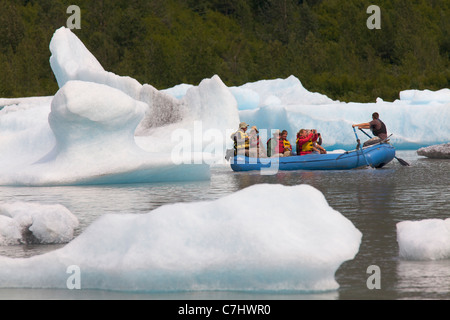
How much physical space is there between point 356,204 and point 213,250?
19.5 feet

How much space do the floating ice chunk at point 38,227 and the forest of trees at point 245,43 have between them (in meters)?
29.5

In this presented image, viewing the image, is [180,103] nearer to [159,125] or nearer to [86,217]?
[159,125]

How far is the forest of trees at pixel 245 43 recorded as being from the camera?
42.0 meters

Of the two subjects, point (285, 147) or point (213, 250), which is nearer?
point (213, 250)

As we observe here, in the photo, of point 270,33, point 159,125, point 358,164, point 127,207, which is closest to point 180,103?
point 159,125

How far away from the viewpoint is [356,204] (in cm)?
1151

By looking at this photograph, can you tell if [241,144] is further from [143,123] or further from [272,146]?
[143,123]

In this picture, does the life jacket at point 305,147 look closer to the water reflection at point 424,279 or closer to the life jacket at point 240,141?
the life jacket at point 240,141

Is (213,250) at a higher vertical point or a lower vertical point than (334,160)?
lower

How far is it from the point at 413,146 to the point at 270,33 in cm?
3546

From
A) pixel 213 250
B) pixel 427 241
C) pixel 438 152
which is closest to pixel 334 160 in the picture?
pixel 438 152

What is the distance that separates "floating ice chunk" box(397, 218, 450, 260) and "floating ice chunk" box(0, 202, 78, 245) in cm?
347

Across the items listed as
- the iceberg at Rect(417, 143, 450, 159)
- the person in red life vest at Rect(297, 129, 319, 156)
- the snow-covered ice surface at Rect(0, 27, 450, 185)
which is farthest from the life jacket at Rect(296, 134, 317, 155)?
the iceberg at Rect(417, 143, 450, 159)

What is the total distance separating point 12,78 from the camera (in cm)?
4103
